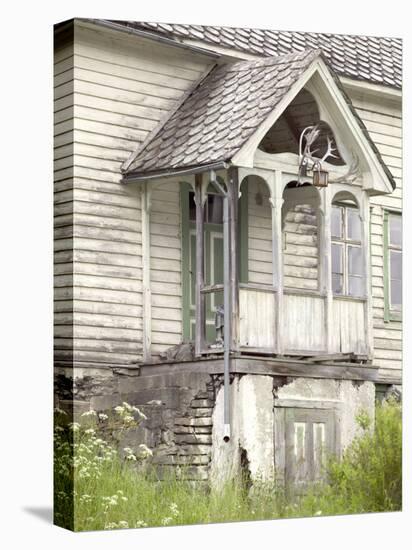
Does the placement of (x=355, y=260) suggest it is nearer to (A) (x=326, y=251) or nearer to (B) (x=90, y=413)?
(A) (x=326, y=251)

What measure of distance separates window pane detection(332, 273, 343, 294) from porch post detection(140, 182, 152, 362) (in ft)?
8.23

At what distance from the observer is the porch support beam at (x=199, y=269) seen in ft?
55.4

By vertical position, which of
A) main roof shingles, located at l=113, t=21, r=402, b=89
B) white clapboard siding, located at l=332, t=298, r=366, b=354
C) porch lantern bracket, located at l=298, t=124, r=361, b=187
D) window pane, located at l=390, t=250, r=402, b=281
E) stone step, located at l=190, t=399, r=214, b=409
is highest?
main roof shingles, located at l=113, t=21, r=402, b=89

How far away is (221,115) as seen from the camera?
1709cm

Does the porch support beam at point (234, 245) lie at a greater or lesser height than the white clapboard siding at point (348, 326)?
Result: greater

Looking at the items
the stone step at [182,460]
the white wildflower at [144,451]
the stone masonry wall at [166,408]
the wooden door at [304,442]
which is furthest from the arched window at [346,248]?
the white wildflower at [144,451]

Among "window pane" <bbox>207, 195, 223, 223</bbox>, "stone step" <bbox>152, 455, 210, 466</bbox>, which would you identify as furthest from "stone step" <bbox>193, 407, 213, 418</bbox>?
"window pane" <bbox>207, 195, 223, 223</bbox>

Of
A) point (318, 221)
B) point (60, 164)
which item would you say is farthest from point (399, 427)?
point (60, 164)

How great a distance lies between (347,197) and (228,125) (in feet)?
6.45

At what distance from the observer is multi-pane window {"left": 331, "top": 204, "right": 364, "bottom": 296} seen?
18531 millimetres

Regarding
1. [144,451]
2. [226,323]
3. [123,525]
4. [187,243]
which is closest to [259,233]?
[187,243]

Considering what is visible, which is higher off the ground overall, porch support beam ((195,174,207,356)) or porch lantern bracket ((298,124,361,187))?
porch lantern bracket ((298,124,361,187))

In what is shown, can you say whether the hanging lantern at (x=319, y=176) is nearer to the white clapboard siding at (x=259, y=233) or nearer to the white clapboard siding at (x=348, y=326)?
the white clapboard siding at (x=259, y=233)

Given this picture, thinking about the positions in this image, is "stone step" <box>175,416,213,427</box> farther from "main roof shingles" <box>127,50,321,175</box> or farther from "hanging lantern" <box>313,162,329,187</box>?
"hanging lantern" <box>313,162,329,187</box>
